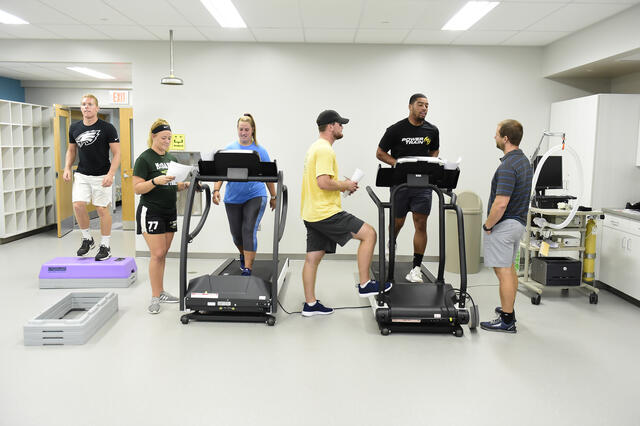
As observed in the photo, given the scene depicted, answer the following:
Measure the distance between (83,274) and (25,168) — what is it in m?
3.62

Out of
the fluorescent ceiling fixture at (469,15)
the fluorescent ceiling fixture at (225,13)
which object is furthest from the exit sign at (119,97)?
the fluorescent ceiling fixture at (469,15)

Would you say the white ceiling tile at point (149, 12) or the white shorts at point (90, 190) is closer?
the white ceiling tile at point (149, 12)

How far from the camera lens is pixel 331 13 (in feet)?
16.2

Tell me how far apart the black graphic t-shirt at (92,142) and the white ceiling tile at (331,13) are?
251 centimetres

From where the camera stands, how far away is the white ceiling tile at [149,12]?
4.70 meters

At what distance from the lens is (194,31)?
18.8 feet

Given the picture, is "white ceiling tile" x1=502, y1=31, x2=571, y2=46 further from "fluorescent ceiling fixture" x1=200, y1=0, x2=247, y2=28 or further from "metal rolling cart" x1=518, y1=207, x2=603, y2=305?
"fluorescent ceiling fixture" x1=200, y1=0, x2=247, y2=28

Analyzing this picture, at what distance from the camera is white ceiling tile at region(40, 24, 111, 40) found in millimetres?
5633

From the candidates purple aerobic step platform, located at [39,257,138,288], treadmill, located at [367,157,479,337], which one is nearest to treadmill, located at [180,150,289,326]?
treadmill, located at [367,157,479,337]

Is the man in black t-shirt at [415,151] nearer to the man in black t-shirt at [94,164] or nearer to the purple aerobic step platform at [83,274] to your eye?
the purple aerobic step platform at [83,274]

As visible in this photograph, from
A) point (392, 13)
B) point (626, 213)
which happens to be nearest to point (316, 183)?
point (392, 13)

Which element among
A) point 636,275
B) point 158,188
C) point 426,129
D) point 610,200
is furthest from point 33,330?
point 610,200

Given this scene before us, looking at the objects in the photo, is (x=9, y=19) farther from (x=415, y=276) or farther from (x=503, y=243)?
(x=503, y=243)

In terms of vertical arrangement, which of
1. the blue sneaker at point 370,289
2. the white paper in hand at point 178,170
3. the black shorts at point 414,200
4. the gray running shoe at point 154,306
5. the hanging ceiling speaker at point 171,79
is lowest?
the gray running shoe at point 154,306
